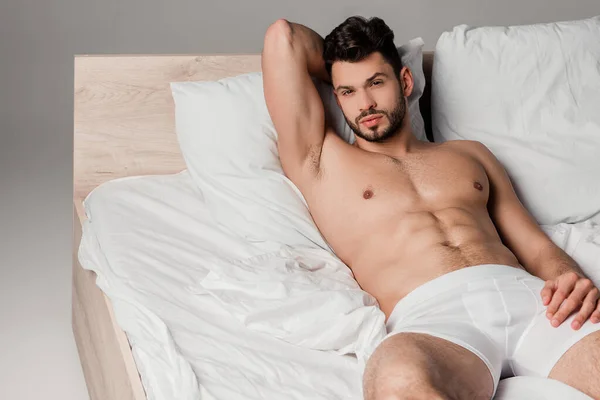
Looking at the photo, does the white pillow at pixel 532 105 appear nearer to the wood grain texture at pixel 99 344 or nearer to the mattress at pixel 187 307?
the mattress at pixel 187 307

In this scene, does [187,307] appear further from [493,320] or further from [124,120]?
[124,120]

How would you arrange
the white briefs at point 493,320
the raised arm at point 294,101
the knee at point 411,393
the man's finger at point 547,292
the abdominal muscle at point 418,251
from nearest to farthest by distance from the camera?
the knee at point 411,393 → the white briefs at point 493,320 → the man's finger at point 547,292 → the abdominal muscle at point 418,251 → the raised arm at point 294,101

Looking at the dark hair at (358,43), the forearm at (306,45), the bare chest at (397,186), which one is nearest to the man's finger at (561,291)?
the bare chest at (397,186)

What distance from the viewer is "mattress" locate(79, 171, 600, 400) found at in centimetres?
172

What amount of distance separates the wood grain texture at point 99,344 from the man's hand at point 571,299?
837 millimetres

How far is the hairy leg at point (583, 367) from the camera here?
5.40 feet

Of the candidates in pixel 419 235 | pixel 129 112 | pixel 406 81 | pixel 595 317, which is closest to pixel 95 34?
pixel 129 112

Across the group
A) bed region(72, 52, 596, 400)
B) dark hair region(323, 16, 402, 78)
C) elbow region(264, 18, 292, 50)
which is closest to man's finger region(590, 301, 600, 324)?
dark hair region(323, 16, 402, 78)

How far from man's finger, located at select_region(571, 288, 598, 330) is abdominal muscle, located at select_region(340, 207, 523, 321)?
250 mm

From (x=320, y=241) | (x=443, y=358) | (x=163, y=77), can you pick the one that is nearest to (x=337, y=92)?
(x=320, y=241)

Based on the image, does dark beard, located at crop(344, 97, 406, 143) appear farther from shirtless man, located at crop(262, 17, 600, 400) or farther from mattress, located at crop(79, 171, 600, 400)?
mattress, located at crop(79, 171, 600, 400)

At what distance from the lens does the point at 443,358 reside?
65.5 inches

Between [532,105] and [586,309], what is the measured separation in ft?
3.19

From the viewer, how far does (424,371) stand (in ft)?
5.11
